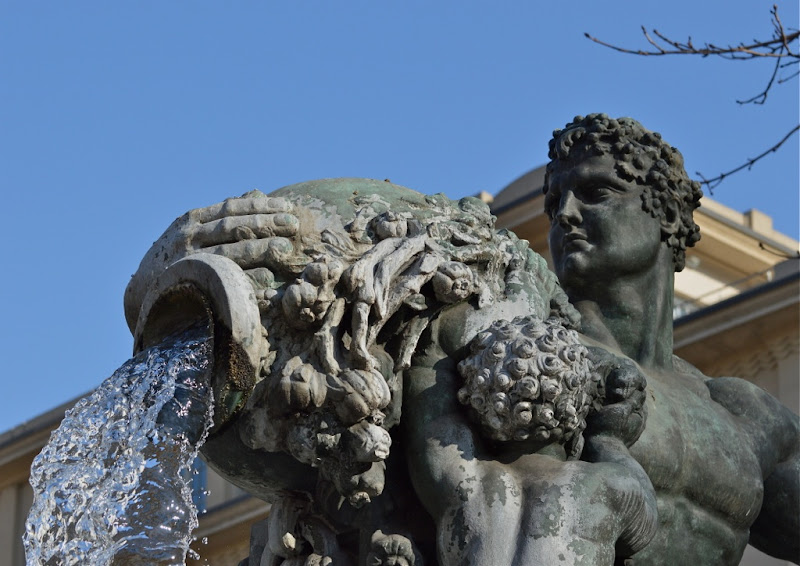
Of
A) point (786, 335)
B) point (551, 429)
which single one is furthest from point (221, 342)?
point (786, 335)

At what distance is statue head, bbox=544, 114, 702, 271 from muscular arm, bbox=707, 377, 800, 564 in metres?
0.59

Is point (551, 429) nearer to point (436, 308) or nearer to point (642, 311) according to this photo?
point (436, 308)

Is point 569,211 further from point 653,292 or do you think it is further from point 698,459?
point 698,459

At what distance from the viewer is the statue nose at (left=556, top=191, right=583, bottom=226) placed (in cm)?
745

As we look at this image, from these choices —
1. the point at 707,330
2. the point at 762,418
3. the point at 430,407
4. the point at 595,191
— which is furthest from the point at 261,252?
the point at 707,330

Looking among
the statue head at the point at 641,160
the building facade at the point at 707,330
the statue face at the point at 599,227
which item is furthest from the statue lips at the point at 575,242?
the building facade at the point at 707,330

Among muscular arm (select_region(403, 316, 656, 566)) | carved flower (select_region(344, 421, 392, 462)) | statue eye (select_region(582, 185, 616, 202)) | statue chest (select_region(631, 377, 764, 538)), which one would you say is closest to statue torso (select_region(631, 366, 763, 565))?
statue chest (select_region(631, 377, 764, 538))

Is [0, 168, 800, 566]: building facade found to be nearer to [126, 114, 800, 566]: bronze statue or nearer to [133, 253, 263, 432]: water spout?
[126, 114, 800, 566]: bronze statue

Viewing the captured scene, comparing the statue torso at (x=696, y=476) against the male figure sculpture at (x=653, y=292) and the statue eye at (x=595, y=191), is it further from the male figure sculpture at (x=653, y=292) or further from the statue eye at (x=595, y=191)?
the statue eye at (x=595, y=191)

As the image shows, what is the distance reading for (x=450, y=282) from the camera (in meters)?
6.38

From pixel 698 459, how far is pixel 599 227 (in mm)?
935

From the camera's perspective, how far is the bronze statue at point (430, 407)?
6.17 m

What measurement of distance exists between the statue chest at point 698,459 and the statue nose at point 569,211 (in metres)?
0.63

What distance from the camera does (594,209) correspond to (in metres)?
7.48
